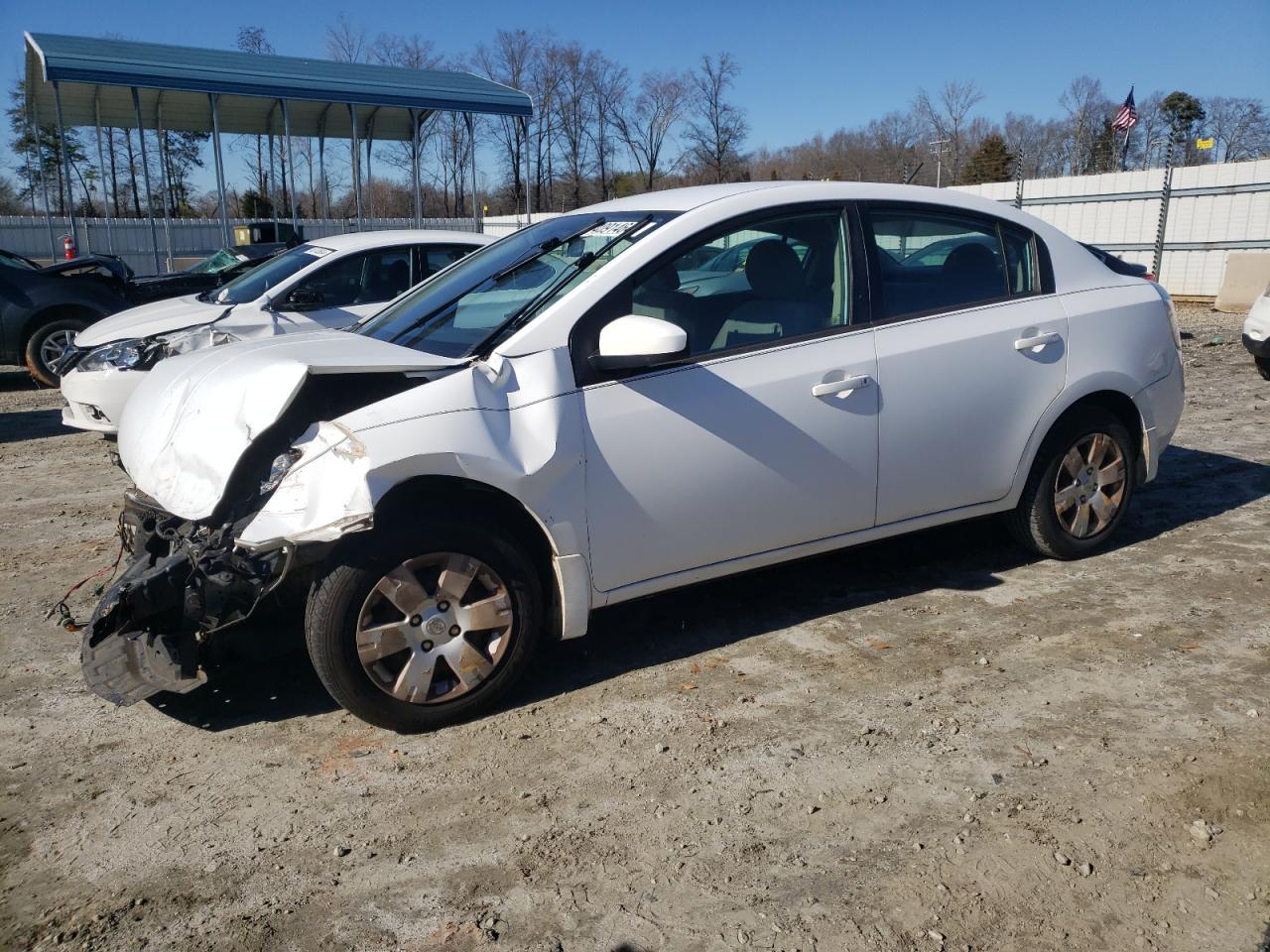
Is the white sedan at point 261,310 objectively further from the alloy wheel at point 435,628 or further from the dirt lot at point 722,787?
the alloy wheel at point 435,628

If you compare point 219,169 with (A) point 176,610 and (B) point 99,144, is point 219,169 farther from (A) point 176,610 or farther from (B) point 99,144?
(A) point 176,610

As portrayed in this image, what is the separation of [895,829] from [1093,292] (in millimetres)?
3092

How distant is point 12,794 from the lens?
331cm

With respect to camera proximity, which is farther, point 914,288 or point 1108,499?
point 1108,499

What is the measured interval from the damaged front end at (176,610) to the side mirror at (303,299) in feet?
16.4

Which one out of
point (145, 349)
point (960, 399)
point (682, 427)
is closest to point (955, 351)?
point (960, 399)

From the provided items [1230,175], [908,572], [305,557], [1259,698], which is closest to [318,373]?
[305,557]

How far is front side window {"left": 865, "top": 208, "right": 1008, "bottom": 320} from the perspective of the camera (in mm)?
4496

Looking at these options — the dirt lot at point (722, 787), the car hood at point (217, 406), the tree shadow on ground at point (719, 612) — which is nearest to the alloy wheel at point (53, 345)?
the dirt lot at point (722, 787)

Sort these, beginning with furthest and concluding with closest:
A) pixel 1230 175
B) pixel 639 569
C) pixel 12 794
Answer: pixel 1230 175
pixel 639 569
pixel 12 794

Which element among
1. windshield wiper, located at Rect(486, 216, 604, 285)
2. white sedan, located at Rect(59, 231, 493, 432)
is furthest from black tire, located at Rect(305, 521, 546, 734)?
white sedan, located at Rect(59, 231, 493, 432)

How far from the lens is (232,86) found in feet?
64.4

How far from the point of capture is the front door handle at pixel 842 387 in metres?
4.17

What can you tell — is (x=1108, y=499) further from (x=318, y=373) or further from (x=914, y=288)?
(x=318, y=373)
